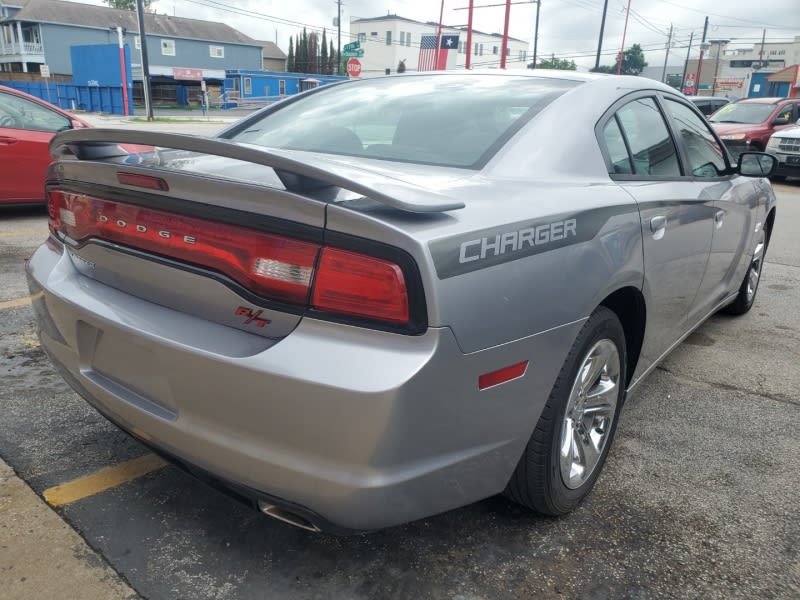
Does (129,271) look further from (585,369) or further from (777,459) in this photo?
(777,459)

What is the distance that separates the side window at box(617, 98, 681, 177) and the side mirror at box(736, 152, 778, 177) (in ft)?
3.23

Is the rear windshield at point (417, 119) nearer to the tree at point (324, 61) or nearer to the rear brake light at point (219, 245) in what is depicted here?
the rear brake light at point (219, 245)

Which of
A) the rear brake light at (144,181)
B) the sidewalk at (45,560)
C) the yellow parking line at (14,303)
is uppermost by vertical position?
the rear brake light at (144,181)

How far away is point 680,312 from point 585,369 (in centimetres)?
106

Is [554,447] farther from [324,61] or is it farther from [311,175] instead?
[324,61]

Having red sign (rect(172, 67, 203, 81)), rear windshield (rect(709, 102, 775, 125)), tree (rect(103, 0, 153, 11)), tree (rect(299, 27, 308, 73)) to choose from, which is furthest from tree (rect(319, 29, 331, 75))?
rear windshield (rect(709, 102, 775, 125))

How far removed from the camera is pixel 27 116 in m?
6.84

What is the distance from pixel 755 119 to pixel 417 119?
15.7m

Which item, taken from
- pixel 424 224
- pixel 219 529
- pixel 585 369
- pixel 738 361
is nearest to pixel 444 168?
pixel 424 224

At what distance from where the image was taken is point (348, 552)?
82.7 inches

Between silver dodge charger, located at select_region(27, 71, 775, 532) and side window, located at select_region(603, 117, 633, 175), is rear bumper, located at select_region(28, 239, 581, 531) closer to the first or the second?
silver dodge charger, located at select_region(27, 71, 775, 532)

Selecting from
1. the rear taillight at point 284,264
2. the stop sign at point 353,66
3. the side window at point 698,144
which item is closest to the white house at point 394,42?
the stop sign at point 353,66

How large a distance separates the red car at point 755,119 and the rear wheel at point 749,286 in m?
10.9

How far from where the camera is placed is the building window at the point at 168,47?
54.7 meters
